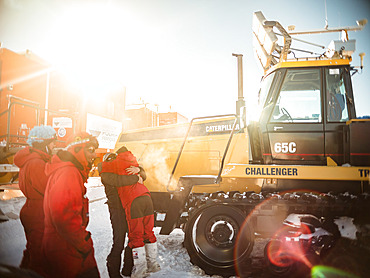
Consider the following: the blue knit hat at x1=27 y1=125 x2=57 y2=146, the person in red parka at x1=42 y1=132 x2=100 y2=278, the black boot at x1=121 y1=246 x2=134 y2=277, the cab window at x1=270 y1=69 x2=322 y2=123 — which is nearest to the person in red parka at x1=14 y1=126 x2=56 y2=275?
the blue knit hat at x1=27 y1=125 x2=57 y2=146

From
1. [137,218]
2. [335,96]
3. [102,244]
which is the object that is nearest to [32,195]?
[137,218]

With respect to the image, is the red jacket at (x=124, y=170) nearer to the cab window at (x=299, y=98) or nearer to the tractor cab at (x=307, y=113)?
the tractor cab at (x=307, y=113)

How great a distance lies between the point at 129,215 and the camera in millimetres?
3893

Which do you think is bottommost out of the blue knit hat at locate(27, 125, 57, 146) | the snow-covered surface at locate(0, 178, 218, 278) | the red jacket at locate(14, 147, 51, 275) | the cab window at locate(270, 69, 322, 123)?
the snow-covered surface at locate(0, 178, 218, 278)

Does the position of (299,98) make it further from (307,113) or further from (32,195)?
(32,195)

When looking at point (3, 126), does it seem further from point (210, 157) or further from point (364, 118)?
point (364, 118)

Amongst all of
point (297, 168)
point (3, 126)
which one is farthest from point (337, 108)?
point (3, 126)

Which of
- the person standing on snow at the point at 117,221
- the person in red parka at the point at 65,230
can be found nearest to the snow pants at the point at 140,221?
the person standing on snow at the point at 117,221

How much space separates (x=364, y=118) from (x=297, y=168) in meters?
1.35

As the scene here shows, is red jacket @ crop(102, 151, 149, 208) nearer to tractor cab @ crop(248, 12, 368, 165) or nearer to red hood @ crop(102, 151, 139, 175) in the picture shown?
red hood @ crop(102, 151, 139, 175)

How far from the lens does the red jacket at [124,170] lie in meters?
3.92

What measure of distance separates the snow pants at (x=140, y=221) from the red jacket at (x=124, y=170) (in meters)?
0.08

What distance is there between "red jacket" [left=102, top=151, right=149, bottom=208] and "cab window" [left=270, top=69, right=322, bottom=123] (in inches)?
95.1

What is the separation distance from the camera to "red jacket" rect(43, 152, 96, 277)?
2.20 meters
